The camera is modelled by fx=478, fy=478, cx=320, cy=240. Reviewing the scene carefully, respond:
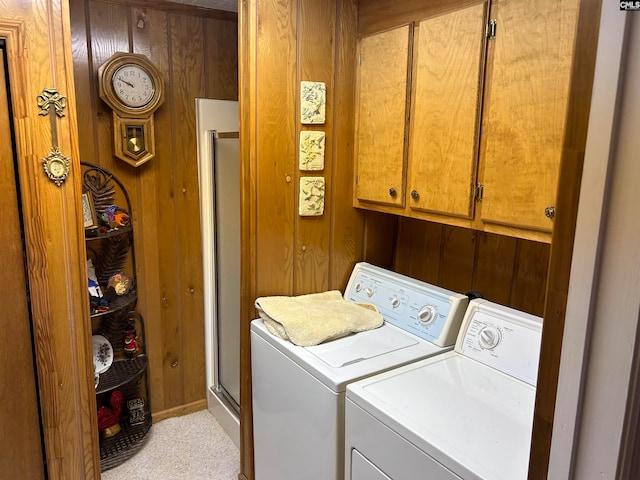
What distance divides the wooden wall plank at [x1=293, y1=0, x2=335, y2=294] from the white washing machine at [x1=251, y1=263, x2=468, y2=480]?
0.69 ft

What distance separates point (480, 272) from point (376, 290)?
42 cm

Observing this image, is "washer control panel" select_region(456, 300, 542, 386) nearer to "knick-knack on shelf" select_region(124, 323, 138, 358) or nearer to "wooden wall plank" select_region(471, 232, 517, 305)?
"wooden wall plank" select_region(471, 232, 517, 305)

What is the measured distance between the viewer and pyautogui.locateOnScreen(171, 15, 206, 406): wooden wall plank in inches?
96.0

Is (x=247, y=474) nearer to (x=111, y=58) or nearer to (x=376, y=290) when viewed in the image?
(x=376, y=290)

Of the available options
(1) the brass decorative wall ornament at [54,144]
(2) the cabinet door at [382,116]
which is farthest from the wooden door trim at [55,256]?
(2) the cabinet door at [382,116]

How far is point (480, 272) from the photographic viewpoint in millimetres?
1847

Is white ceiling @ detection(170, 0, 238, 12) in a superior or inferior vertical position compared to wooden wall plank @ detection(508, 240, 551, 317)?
superior

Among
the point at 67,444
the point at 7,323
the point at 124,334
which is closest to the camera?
the point at 7,323

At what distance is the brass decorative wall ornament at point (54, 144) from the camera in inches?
63.5

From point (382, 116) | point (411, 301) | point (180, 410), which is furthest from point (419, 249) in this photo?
point (180, 410)

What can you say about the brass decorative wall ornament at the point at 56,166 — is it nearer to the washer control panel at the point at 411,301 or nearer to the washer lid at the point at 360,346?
the washer lid at the point at 360,346

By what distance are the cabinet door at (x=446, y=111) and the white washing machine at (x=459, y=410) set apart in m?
0.41

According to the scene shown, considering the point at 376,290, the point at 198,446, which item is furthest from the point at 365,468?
the point at 198,446

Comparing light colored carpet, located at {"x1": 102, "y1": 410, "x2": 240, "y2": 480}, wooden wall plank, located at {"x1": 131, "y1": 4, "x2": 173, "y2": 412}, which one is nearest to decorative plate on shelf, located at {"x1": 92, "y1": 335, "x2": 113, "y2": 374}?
wooden wall plank, located at {"x1": 131, "y1": 4, "x2": 173, "y2": 412}
